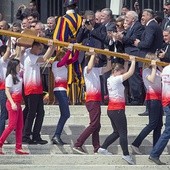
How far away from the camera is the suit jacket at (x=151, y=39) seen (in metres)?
18.2

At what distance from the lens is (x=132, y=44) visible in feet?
61.9

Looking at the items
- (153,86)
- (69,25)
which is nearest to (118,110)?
(153,86)

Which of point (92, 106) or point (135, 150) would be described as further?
point (135, 150)

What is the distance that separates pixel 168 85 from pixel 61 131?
6.60 ft

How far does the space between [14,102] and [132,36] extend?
3420mm

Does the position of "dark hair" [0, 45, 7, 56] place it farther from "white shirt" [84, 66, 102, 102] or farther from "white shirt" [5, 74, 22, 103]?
"white shirt" [84, 66, 102, 102]

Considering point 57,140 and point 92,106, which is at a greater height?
point 92,106

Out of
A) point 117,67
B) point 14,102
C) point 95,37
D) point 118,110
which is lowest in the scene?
point 118,110

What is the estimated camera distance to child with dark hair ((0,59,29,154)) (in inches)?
642

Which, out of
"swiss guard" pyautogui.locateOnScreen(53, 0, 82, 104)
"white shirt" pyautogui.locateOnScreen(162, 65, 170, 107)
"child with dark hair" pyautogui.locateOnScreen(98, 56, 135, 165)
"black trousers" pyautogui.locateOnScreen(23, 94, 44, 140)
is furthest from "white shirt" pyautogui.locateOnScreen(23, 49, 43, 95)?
"white shirt" pyautogui.locateOnScreen(162, 65, 170, 107)

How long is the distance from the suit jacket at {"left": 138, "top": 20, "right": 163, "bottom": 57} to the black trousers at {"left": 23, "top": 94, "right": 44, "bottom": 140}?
94.3 inches

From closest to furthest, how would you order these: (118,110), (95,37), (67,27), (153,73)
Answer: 1. (118,110)
2. (153,73)
3. (67,27)
4. (95,37)

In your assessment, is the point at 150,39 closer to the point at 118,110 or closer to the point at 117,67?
the point at 117,67

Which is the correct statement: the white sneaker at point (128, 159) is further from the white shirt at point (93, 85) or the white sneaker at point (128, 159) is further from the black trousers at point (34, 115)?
the black trousers at point (34, 115)
